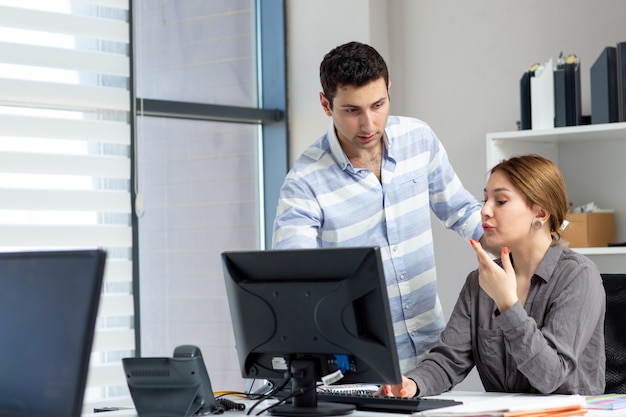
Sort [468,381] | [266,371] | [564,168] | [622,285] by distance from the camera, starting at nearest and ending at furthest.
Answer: [266,371] → [622,285] → [564,168] → [468,381]

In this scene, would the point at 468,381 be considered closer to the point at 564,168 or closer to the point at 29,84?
the point at 564,168

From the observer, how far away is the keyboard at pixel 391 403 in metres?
2.00

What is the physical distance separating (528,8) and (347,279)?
223cm

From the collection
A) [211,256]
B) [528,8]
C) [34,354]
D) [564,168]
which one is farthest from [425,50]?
[34,354]

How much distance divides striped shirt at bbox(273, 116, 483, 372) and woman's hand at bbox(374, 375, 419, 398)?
34 cm

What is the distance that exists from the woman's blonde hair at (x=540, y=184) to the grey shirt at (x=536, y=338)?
0.09m

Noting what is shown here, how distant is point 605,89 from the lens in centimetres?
326

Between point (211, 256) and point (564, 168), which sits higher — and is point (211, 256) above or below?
below

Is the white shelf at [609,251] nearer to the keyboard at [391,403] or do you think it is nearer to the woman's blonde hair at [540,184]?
the woman's blonde hair at [540,184]

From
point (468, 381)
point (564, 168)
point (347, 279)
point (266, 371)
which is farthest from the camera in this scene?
point (468, 381)

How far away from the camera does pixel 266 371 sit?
7.00 feet

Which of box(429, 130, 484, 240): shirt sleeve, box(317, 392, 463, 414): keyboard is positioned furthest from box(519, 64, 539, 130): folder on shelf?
box(317, 392, 463, 414): keyboard

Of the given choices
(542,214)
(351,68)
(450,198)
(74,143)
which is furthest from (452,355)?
(74,143)

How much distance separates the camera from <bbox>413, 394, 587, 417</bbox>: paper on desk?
72.3 inches
